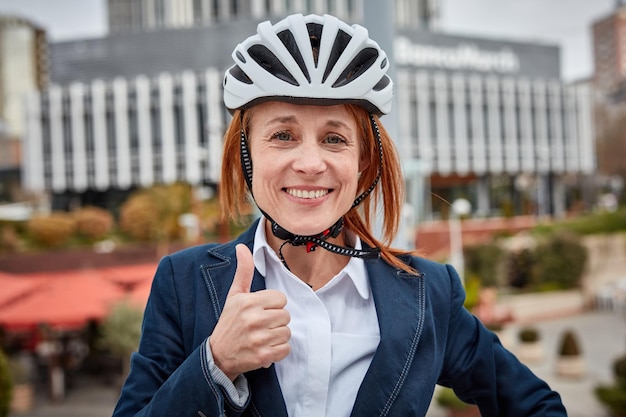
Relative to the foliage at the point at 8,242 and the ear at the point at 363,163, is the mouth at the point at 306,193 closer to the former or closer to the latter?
the ear at the point at 363,163

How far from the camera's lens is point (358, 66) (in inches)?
63.3

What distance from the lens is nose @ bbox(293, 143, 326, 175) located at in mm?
1493

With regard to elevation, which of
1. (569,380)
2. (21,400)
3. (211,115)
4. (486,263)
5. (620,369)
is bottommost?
(569,380)

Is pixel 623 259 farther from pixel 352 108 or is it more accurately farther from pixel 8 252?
pixel 352 108

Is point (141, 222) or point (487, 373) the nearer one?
point (487, 373)

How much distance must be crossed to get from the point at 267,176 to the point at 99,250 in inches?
860

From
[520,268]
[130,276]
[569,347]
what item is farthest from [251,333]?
[520,268]

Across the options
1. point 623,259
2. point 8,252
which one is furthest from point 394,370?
point 623,259

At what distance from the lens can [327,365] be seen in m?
1.56

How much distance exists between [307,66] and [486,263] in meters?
23.2

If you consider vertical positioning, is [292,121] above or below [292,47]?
below

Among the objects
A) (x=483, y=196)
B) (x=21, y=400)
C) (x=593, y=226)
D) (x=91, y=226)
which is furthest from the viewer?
(x=483, y=196)

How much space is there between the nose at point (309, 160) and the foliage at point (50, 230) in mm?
24092

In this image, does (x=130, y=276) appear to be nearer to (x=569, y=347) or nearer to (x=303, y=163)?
(x=569, y=347)
